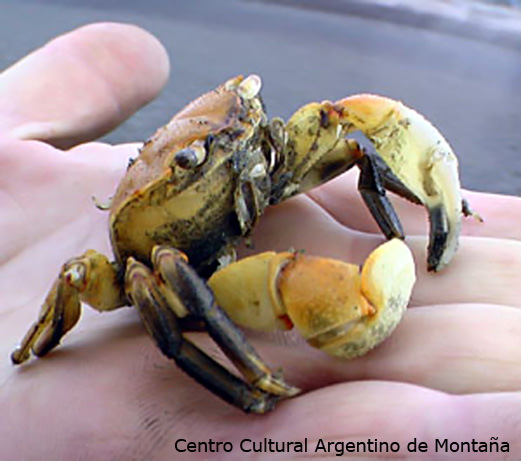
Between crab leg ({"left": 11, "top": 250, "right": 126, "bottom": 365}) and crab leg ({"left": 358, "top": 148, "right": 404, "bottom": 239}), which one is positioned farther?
crab leg ({"left": 358, "top": 148, "right": 404, "bottom": 239})

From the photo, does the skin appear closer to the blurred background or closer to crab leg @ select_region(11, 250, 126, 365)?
crab leg @ select_region(11, 250, 126, 365)

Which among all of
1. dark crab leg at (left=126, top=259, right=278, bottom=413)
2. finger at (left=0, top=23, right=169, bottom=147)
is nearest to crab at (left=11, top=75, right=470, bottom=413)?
dark crab leg at (left=126, top=259, right=278, bottom=413)

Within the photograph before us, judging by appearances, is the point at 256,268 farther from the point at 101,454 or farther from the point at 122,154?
the point at 122,154

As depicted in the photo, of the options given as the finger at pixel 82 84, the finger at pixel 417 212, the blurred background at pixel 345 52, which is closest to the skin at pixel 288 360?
the finger at pixel 417 212

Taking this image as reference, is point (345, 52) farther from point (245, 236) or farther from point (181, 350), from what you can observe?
point (181, 350)

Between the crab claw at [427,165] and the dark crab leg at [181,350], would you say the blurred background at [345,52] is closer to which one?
the crab claw at [427,165]

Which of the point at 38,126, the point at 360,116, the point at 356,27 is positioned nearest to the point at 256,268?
the point at 360,116
